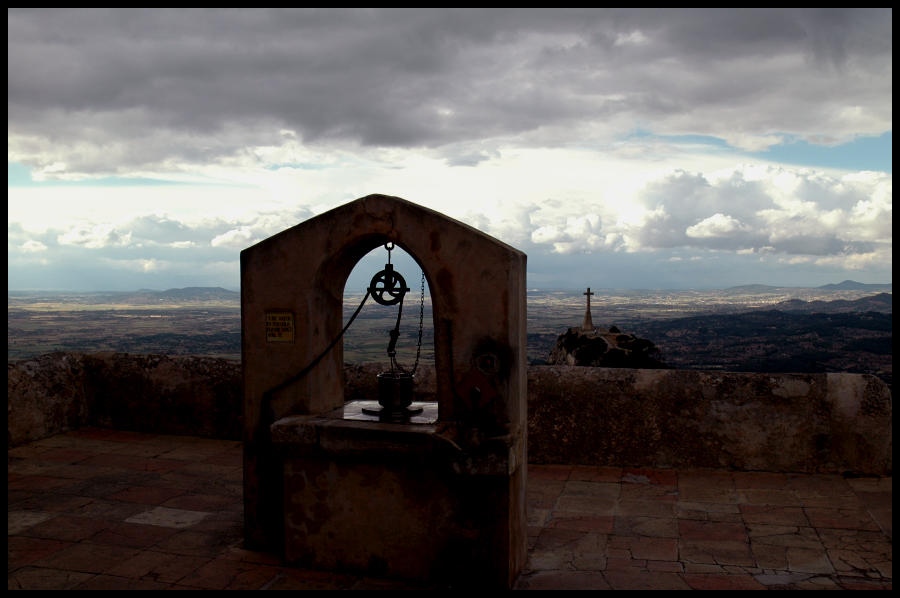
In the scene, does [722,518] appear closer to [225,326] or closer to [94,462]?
[94,462]

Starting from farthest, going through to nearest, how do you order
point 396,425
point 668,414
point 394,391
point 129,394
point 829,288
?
point 829,288 < point 129,394 < point 668,414 < point 394,391 < point 396,425

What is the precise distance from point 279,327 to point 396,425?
1114 mm

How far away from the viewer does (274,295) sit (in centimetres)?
509

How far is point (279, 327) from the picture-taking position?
5.09m

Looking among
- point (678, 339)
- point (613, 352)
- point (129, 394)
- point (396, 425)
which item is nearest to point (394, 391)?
point (396, 425)

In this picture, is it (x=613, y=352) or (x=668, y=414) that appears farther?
(x=613, y=352)

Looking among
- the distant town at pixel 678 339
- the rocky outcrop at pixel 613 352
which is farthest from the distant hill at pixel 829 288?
the rocky outcrop at pixel 613 352

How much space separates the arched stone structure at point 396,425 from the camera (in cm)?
→ 448

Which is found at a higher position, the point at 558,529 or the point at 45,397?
the point at 45,397

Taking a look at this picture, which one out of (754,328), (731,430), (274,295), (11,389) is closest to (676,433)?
(731,430)

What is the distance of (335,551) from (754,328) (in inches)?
1393

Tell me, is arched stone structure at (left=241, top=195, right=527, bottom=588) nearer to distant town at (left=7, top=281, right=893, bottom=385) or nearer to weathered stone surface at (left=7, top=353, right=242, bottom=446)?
distant town at (left=7, top=281, right=893, bottom=385)

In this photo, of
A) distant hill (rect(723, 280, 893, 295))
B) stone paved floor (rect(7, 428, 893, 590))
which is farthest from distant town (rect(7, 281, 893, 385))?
distant hill (rect(723, 280, 893, 295))

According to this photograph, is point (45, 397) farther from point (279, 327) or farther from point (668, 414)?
point (668, 414)
